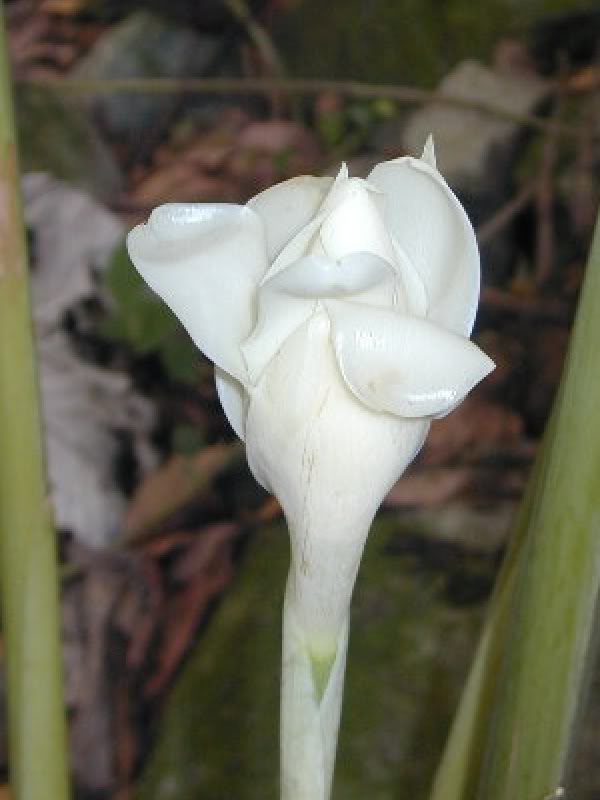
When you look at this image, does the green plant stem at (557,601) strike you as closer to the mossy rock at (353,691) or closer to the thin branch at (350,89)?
the mossy rock at (353,691)

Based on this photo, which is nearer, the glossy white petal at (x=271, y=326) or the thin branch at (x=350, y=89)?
the glossy white petal at (x=271, y=326)

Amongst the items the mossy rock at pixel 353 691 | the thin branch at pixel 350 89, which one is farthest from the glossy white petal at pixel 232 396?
the thin branch at pixel 350 89

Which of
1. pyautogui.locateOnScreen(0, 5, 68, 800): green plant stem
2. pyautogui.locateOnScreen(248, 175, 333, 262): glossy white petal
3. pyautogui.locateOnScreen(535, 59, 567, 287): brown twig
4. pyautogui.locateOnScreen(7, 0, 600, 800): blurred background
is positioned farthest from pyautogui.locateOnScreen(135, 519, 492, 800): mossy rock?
pyautogui.locateOnScreen(535, 59, 567, 287): brown twig

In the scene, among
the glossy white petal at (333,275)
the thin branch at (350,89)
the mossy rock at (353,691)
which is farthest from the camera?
the thin branch at (350,89)

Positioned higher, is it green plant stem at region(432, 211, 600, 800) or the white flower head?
the white flower head

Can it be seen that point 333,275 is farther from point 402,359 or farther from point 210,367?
point 210,367

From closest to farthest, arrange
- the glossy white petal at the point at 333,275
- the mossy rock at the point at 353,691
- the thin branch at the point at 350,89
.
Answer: the glossy white petal at the point at 333,275, the mossy rock at the point at 353,691, the thin branch at the point at 350,89

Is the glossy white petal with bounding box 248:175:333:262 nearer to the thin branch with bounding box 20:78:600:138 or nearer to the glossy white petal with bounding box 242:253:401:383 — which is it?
the glossy white petal with bounding box 242:253:401:383

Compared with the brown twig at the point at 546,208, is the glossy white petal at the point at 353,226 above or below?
above

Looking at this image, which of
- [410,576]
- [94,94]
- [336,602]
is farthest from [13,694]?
[94,94]

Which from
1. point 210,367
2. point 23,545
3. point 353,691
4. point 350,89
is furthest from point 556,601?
point 350,89

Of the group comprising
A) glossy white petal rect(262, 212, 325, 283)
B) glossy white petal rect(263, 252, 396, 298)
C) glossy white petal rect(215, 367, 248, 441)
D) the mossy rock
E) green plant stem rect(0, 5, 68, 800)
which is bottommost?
the mossy rock
